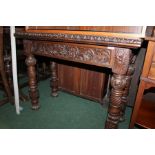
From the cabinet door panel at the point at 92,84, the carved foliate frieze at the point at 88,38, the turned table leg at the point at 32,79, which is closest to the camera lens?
the carved foliate frieze at the point at 88,38

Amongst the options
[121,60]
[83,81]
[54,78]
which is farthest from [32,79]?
[121,60]

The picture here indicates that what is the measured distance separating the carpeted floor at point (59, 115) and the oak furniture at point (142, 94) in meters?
0.25

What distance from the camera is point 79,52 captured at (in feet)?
3.23

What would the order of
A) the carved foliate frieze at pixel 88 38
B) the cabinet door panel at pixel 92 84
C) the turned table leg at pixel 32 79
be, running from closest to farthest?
the carved foliate frieze at pixel 88 38
the turned table leg at pixel 32 79
the cabinet door panel at pixel 92 84

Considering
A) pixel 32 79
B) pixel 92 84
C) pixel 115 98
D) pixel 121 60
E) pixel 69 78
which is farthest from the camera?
pixel 69 78

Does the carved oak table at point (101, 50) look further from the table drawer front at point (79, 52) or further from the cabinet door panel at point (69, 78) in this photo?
the cabinet door panel at point (69, 78)

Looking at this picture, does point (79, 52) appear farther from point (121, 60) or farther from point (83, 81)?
point (83, 81)

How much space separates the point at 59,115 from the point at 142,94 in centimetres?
86

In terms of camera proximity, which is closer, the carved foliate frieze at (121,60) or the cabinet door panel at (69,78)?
the carved foliate frieze at (121,60)

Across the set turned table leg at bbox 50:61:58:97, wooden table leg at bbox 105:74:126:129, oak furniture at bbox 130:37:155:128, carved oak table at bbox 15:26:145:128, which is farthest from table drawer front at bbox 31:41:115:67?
turned table leg at bbox 50:61:58:97

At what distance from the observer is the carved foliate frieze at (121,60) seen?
83cm

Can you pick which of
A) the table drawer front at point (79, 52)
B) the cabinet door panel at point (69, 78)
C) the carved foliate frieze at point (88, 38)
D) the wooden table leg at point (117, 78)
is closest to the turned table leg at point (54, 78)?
the cabinet door panel at point (69, 78)
